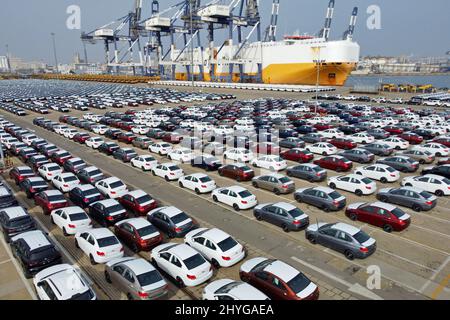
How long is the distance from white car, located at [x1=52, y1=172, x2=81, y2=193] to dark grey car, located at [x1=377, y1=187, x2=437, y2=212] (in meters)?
19.2

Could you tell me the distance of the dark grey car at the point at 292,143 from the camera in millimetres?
30294

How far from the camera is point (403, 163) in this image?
23.5m

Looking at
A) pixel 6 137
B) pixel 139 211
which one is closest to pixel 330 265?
pixel 139 211

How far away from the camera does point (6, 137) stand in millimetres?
34094

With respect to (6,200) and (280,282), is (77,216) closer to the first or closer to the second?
(6,200)

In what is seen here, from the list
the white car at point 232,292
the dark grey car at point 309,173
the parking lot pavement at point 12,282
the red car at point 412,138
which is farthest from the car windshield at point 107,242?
the red car at point 412,138

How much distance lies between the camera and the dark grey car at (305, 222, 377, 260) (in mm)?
13301

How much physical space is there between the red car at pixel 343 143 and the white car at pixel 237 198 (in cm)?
1496

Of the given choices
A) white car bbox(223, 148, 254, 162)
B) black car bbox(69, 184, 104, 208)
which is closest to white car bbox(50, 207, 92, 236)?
black car bbox(69, 184, 104, 208)

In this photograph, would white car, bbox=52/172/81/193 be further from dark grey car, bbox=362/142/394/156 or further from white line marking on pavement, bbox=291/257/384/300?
dark grey car, bbox=362/142/394/156

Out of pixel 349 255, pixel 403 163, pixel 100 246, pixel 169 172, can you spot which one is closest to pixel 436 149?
pixel 403 163
